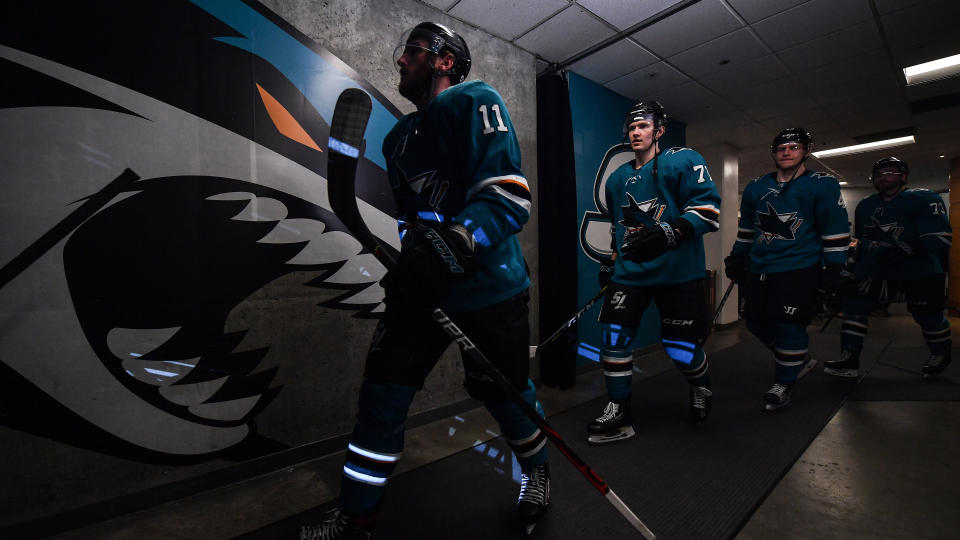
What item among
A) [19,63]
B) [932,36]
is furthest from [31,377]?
[932,36]

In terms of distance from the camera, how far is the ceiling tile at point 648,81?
3.54 meters

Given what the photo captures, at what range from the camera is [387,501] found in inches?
59.6

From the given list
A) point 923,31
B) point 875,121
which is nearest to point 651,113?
point 923,31

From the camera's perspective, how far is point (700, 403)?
2.13m

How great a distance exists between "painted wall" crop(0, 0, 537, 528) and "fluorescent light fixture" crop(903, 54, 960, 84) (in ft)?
16.8

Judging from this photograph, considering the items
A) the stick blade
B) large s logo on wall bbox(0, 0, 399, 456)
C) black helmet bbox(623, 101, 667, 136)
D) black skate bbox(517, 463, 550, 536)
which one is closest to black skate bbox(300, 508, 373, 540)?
black skate bbox(517, 463, 550, 536)

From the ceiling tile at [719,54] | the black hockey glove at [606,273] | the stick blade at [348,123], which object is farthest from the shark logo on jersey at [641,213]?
the ceiling tile at [719,54]

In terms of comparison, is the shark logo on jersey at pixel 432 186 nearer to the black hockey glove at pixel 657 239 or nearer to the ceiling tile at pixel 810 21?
the black hockey glove at pixel 657 239

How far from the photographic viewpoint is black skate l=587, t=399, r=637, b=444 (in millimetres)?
1953

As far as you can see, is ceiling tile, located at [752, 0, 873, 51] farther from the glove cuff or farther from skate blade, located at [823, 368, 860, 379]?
skate blade, located at [823, 368, 860, 379]

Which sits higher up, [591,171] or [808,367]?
[591,171]

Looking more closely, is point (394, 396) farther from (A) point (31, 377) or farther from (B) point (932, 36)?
(B) point (932, 36)

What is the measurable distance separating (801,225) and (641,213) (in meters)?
1.07

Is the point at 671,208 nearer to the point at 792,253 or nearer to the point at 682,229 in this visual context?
the point at 682,229
